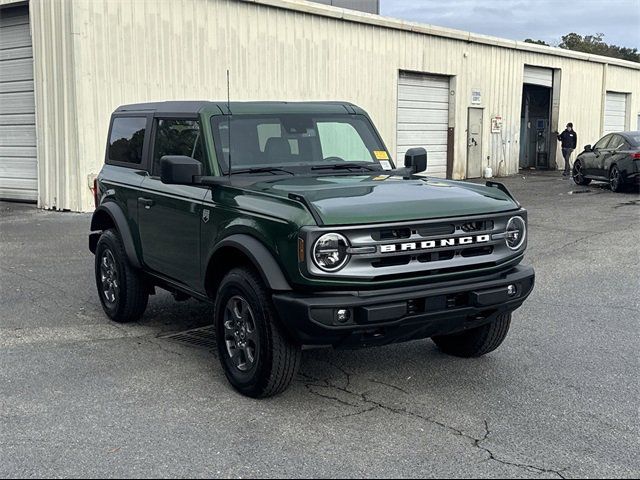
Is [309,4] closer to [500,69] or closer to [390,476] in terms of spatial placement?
[500,69]

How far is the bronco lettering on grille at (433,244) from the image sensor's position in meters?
4.56

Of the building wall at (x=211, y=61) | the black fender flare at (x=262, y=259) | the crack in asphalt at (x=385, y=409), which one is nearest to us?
the crack in asphalt at (x=385, y=409)

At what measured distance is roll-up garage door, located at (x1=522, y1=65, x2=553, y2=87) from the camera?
27.1 metres

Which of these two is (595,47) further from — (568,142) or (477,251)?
(477,251)

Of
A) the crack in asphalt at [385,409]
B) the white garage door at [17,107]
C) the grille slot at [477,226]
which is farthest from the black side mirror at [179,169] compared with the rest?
the white garage door at [17,107]

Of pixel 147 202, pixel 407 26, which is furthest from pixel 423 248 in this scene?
pixel 407 26

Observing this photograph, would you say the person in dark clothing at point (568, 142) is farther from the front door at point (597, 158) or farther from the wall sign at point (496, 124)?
the front door at point (597, 158)

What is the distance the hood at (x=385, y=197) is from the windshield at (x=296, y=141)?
0.35 metres

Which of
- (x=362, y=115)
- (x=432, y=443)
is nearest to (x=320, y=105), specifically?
(x=362, y=115)

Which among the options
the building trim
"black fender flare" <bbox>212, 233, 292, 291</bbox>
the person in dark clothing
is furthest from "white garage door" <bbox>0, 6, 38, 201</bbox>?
the person in dark clothing

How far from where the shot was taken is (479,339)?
220 inches

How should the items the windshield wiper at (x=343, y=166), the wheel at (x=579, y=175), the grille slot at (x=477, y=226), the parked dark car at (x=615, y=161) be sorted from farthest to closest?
the wheel at (x=579, y=175) < the parked dark car at (x=615, y=161) < the windshield wiper at (x=343, y=166) < the grille slot at (x=477, y=226)

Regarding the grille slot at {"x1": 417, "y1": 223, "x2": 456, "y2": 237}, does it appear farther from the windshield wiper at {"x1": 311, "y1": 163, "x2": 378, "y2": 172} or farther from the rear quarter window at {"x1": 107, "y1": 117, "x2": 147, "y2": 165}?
the rear quarter window at {"x1": 107, "y1": 117, "x2": 147, "y2": 165}

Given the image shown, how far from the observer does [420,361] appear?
18.7 ft
